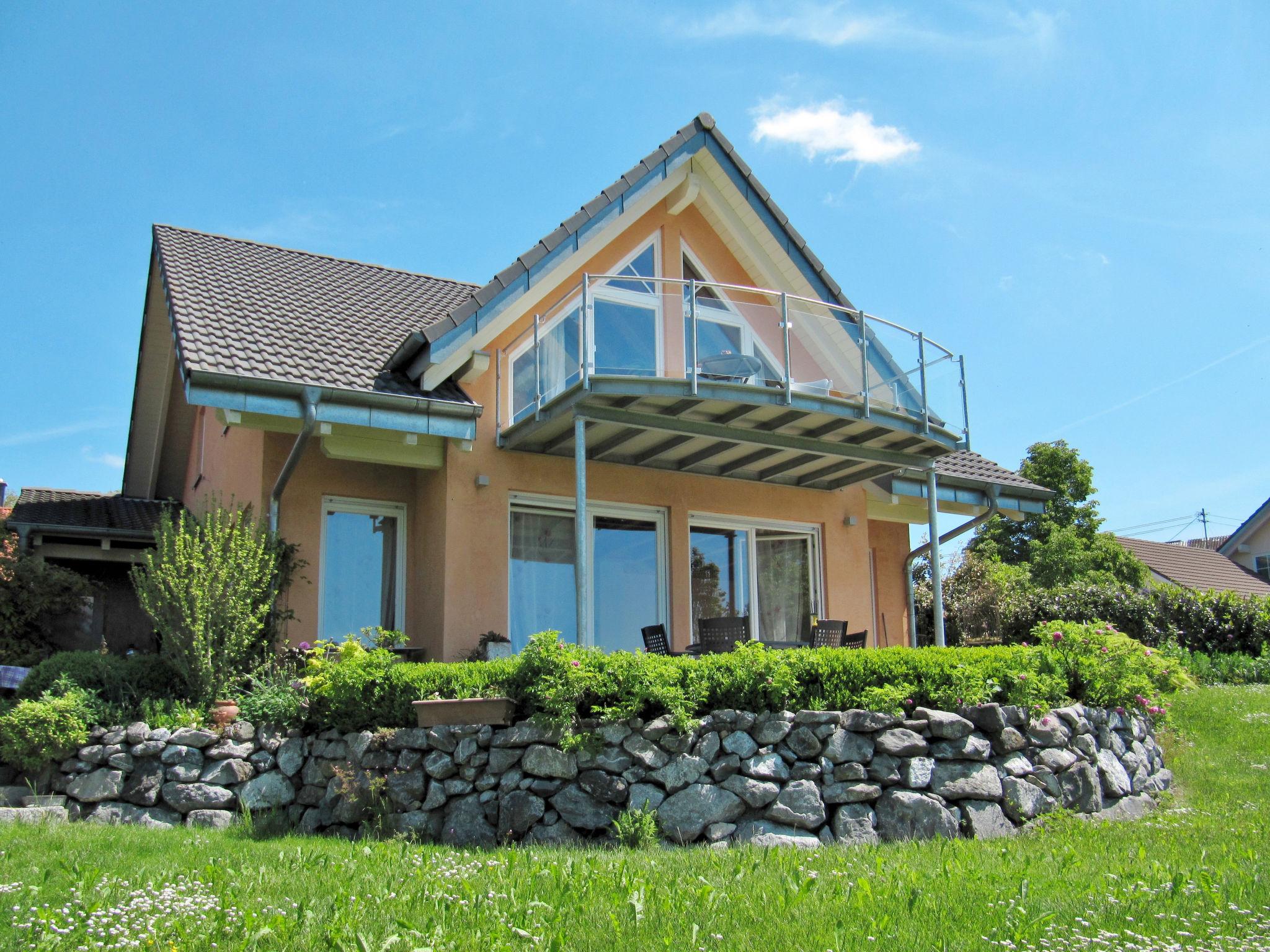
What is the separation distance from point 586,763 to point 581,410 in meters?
3.78

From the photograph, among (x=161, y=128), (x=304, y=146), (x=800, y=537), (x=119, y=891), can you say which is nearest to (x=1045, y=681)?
(x=800, y=537)

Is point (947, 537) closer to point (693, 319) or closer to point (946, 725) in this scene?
point (693, 319)

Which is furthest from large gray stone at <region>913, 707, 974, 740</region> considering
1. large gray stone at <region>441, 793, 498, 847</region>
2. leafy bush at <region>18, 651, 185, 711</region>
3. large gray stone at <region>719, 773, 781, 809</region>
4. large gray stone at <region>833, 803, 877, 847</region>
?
leafy bush at <region>18, 651, 185, 711</region>

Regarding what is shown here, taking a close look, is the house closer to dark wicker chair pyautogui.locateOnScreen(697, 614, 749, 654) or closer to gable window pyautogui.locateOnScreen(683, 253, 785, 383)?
gable window pyautogui.locateOnScreen(683, 253, 785, 383)

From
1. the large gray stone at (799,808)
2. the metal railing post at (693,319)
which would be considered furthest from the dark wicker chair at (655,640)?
the large gray stone at (799,808)

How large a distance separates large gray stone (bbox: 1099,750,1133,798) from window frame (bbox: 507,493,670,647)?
503cm

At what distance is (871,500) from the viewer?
14.6 meters

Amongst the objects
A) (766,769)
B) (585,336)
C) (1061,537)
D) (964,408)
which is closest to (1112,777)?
(766,769)

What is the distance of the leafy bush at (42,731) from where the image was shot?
848 centimetres

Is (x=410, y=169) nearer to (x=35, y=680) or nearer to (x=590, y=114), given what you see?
(x=590, y=114)

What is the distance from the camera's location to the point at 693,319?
10617 mm

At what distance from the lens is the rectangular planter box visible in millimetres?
7828

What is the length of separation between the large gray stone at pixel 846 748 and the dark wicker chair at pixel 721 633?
2454 millimetres

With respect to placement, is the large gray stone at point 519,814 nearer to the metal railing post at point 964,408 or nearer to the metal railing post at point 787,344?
the metal railing post at point 787,344
